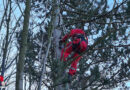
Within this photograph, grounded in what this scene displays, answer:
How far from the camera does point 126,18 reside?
4.84m

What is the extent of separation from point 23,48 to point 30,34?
292 centimetres

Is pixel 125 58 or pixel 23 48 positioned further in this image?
pixel 125 58

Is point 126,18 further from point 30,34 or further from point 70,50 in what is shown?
point 30,34

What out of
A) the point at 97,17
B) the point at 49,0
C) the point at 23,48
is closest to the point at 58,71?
the point at 23,48

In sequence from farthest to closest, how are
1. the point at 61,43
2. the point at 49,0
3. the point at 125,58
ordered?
1. the point at 125,58
2. the point at 61,43
3. the point at 49,0

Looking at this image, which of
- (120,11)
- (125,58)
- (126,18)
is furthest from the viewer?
(125,58)

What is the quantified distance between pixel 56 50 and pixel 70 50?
2.60 ft

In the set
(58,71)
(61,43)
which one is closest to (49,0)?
(61,43)

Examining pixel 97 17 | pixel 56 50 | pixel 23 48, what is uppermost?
pixel 97 17

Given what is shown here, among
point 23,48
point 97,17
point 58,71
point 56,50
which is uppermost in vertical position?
point 97,17

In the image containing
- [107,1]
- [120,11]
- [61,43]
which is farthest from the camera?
[107,1]

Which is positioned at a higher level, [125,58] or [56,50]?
[125,58]

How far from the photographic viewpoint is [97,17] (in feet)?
17.5

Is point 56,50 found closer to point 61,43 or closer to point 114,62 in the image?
point 61,43
